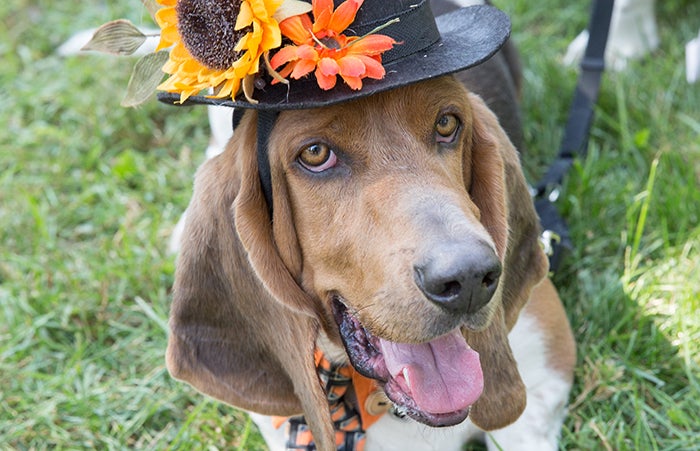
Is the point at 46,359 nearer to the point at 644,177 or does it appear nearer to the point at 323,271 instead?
the point at 323,271

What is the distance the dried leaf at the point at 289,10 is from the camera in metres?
2.72

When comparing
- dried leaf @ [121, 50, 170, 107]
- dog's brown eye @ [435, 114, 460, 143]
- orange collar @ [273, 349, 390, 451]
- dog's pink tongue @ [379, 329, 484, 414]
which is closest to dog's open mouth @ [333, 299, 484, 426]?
dog's pink tongue @ [379, 329, 484, 414]

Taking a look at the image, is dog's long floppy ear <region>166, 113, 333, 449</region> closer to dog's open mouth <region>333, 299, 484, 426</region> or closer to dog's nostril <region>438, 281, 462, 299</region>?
dog's open mouth <region>333, 299, 484, 426</region>

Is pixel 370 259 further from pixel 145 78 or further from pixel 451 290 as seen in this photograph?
pixel 145 78

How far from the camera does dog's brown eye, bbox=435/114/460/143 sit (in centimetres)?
309

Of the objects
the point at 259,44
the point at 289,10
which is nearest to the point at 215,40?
the point at 259,44

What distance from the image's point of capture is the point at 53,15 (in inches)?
276

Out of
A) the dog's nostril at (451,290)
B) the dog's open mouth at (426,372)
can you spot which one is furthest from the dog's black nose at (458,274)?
the dog's open mouth at (426,372)

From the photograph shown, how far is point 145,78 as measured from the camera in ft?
9.97

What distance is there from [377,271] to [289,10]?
0.76 meters

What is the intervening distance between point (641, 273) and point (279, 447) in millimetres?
1791

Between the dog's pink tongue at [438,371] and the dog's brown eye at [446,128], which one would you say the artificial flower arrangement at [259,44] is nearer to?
the dog's brown eye at [446,128]

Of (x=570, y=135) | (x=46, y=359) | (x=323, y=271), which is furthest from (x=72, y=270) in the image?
(x=570, y=135)

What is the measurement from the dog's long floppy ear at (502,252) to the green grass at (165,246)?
1.60 feet
